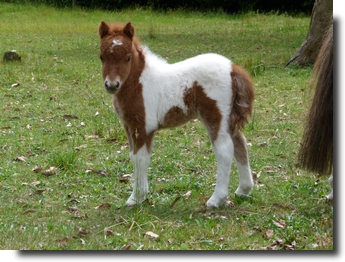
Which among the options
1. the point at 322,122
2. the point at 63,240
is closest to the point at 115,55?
the point at 63,240

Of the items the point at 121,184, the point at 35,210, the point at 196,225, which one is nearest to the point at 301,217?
the point at 196,225

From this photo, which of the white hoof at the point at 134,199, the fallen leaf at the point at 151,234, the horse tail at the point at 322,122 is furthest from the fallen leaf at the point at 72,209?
the horse tail at the point at 322,122

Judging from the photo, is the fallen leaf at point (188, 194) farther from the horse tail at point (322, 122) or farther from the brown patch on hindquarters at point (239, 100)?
the horse tail at point (322, 122)

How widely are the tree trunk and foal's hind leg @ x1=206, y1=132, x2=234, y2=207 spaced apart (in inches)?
274

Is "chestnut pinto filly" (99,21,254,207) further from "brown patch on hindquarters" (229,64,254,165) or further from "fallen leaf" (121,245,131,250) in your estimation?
"fallen leaf" (121,245,131,250)

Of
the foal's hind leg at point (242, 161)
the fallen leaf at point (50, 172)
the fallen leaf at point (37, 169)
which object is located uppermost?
the foal's hind leg at point (242, 161)

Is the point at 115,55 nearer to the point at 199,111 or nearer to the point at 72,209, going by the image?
the point at 199,111

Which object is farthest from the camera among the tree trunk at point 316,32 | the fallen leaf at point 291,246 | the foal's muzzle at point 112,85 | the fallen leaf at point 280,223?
the tree trunk at point 316,32

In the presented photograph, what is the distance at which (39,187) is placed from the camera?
19.2 feet

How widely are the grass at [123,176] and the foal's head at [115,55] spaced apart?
118 centimetres

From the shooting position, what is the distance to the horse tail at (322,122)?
15.2ft

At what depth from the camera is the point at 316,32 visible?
11555 millimetres

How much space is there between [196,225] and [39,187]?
1.94 metres

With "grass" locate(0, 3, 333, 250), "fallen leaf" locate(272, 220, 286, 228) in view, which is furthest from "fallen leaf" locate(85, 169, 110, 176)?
"fallen leaf" locate(272, 220, 286, 228)
